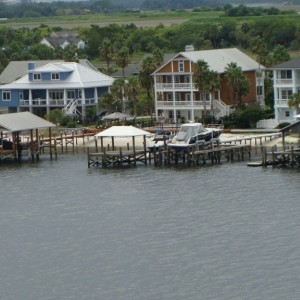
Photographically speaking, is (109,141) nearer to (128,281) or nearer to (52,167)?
(52,167)

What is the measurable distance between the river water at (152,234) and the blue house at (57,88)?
31569 mm

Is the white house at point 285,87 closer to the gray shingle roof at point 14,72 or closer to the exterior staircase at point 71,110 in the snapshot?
the exterior staircase at point 71,110

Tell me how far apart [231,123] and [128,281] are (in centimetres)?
4931

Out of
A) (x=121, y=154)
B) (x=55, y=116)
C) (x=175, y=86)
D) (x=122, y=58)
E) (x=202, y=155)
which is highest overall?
(x=122, y=58)

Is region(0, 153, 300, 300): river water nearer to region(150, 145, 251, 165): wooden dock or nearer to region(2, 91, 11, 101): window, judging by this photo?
region(150, 145, 251, 165): wooden dock

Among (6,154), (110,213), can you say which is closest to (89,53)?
(6,154)

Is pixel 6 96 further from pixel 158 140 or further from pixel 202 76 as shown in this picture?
pixel 158 140

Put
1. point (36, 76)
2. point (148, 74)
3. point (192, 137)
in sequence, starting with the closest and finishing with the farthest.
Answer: point (192, 137)
point (148, 74)
point (36, 76)

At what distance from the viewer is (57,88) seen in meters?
120

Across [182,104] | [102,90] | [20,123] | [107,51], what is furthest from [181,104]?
[107,51]

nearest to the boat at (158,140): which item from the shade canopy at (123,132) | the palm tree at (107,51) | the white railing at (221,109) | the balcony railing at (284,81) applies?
the shade canopy at (123,132)

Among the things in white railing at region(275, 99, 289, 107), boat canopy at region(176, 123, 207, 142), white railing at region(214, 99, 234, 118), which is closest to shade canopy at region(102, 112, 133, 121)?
white railing at region(214, 99, 234, 118)

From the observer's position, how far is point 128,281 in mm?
56469

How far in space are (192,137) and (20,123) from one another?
13.0 metres
